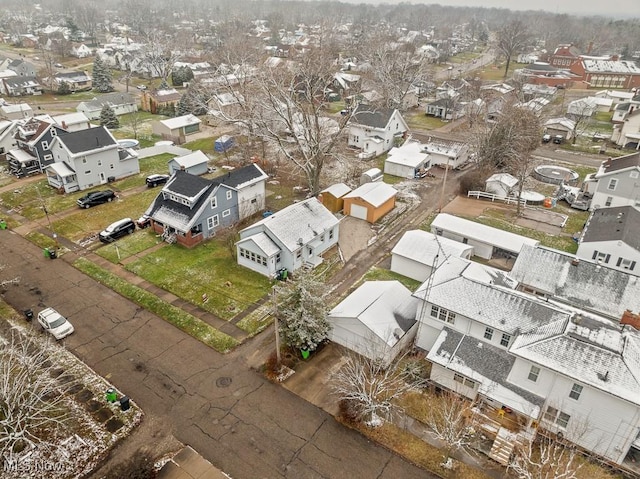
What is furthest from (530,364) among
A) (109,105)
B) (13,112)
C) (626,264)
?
(13,112)

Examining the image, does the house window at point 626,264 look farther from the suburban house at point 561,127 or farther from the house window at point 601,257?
the suburban house at point 561,127

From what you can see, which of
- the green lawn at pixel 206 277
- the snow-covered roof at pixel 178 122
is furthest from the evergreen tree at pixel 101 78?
the green lawn at pixel 206 277

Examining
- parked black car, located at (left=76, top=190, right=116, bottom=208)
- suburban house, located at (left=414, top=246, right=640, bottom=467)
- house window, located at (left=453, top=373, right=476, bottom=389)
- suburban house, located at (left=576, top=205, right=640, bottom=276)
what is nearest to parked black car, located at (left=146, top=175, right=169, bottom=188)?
parked black car, located at (left=76, top=190, right=116, bottom=208)

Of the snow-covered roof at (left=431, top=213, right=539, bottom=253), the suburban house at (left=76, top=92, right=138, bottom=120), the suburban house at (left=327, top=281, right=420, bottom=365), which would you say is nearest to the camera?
the suburban house at (left=327, top=281, right=420, bottom=365)

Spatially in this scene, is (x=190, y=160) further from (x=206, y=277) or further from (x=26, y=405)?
(x=26, y=405)

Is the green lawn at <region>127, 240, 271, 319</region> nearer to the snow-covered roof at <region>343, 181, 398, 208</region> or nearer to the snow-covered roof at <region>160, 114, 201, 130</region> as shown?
the snow-covered roof at <region>343, 181, 398, 208</region>

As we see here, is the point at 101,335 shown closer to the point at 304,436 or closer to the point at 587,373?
the point at 304,436
